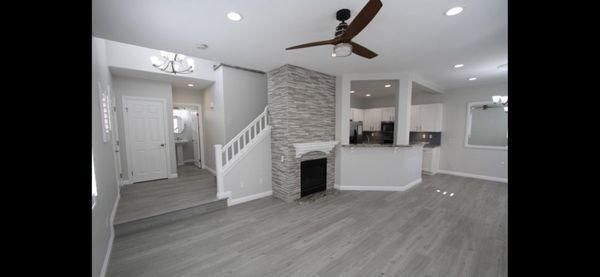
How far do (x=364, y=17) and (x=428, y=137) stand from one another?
5.99 metres

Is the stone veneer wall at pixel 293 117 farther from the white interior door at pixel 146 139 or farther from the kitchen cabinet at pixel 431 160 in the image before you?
the kitchen cabinet at pixel 431 160

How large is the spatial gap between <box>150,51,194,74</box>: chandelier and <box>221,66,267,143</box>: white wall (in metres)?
0.74

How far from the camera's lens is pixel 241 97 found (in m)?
4.80

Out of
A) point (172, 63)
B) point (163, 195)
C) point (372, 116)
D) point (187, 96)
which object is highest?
point (172, 63)

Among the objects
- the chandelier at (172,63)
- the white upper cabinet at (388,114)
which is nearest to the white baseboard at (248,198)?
the chandelier at (172,63)

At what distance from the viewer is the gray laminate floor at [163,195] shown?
3.09 meters

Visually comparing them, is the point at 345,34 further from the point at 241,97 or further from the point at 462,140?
the point at 462,140

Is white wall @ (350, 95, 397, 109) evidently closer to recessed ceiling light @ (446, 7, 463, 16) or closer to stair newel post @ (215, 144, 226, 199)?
recessed ceiling light @ (446, 7, 463, 16)

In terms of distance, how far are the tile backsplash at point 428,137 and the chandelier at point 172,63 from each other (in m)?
6.63

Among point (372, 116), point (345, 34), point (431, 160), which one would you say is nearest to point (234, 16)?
point (345, 34)

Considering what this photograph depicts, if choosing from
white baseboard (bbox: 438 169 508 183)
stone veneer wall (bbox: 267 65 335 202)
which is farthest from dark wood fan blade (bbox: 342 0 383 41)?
white baseboard (bbox: 438 169 508 183)
